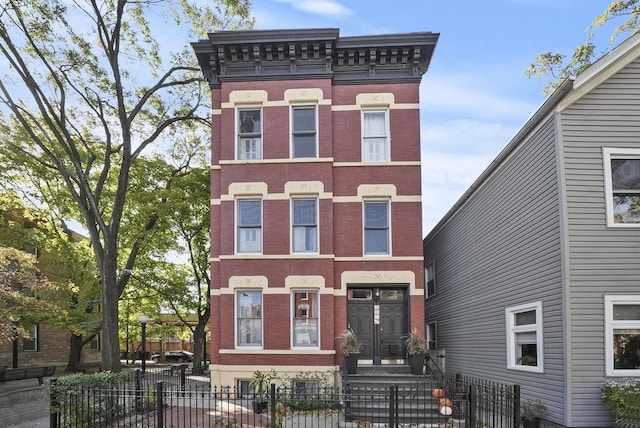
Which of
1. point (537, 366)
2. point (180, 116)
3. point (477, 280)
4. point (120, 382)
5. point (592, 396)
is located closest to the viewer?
point (592, 396)

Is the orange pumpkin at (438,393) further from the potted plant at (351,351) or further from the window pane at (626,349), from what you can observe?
the window pane at (626,349)

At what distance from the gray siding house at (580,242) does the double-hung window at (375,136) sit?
5406mm

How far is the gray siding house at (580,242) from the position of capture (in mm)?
10469

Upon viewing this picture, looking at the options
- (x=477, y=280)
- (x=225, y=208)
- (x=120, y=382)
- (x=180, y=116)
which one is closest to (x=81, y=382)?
(x=120, y=382)

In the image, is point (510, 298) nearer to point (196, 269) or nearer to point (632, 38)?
point (632, 38)

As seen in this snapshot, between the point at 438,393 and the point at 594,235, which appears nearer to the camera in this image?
the point at 594,235

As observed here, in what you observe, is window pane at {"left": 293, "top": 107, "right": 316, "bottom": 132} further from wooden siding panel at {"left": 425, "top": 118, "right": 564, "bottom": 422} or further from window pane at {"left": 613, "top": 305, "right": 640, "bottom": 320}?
window pane at {"left": 613, "top": 305, "right": 640, "bottom": 320}

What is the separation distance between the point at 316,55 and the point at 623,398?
13515mm

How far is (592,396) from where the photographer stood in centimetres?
1030

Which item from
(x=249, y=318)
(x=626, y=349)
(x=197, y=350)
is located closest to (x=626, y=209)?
(x=626, y=349)

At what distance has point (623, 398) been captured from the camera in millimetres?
9711

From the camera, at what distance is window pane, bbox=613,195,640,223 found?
11.0 meters

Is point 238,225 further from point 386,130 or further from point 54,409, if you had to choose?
point 54,409

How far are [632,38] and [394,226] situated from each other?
8.76 metres
